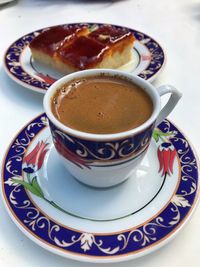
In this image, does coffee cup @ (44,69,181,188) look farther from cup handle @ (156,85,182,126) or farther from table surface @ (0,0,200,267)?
table surface @ (0,0,200,267)

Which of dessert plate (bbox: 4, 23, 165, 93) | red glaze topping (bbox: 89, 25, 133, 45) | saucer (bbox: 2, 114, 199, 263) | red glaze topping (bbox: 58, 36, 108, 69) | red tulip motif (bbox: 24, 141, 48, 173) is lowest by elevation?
saucer (bbox: 2, 114, 199, 263)

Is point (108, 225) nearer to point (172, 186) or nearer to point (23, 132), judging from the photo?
point (172, 186)

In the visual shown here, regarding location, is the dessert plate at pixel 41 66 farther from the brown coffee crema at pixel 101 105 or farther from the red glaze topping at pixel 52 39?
the brown coffee crema at pixel 101 105

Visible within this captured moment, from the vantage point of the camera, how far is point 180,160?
0.60 meters

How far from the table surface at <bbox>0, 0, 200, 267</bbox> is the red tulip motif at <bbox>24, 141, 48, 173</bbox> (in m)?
0.08

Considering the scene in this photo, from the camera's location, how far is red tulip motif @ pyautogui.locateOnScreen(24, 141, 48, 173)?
61cm

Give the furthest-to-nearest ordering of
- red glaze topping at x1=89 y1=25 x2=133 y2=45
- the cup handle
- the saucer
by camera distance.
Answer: red glaze topping at x1=89 y1=25 x2=133 y2=45 < the cup handle < the saucer

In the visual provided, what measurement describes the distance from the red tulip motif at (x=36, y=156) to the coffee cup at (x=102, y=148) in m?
0.08

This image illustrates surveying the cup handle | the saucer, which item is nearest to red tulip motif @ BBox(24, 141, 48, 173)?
the saucer

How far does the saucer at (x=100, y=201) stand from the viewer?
1.52 feet

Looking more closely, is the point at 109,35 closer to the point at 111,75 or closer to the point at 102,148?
the point at 111,75

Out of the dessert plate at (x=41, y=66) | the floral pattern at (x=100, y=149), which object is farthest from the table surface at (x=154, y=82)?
the floral pattern at (x=100, y=149)

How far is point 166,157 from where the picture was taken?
0.61 meters

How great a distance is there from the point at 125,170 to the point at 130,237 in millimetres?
107
